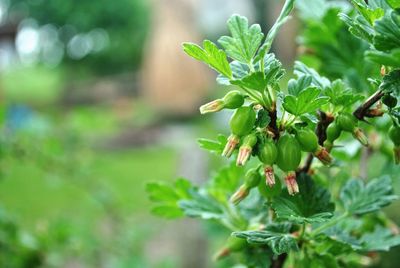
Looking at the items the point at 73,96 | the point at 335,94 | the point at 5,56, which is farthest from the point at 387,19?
the point at 5,56

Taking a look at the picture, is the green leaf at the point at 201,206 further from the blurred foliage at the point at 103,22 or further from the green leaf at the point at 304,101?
the blurred foliage at the point at 103,22

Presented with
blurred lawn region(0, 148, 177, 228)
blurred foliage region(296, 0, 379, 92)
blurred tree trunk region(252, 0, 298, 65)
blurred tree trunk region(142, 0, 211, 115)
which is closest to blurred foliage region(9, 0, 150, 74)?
blurred tree trunk region(142, 0, 211, 115)

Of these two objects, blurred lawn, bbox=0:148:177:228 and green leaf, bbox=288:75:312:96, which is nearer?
green leaf, bbox=288:75:312:96

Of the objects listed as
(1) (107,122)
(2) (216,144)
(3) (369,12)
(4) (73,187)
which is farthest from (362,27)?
(4) (73,187)

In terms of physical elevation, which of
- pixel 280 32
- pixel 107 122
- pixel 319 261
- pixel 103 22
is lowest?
pixel 319 261

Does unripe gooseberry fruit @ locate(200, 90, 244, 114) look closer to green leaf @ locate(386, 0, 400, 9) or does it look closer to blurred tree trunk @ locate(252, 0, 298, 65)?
green leaf @ locate(386, 0, 400, 9)

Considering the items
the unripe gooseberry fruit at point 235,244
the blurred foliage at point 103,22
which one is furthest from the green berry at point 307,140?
the blurred foliage at point 103,22

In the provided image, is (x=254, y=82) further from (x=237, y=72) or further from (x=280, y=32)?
(x=280, y=32)
